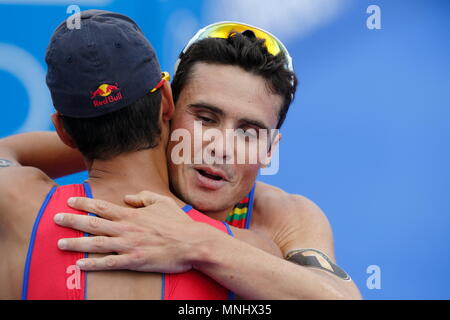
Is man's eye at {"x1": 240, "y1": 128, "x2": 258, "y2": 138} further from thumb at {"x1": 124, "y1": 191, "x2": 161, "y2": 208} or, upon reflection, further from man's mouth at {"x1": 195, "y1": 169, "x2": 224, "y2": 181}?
thumb at {"x1": 124, "y1": 191, "x2": 161, "y2": 208}

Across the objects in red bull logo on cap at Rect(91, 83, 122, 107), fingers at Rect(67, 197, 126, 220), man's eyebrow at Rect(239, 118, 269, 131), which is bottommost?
fingers at Rect(67, 197, 126, 220)

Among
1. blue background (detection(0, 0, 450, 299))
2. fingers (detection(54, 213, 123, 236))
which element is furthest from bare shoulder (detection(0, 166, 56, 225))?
blue background (detection(0, 0, 450, 299))

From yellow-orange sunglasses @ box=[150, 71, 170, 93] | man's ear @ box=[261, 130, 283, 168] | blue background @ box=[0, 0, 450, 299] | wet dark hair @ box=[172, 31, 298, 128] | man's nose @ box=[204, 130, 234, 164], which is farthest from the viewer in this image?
blue background @ box=[0, 0, 450, 299]

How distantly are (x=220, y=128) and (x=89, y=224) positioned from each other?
66 cm

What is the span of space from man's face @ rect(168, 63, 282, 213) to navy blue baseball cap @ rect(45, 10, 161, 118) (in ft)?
1.32

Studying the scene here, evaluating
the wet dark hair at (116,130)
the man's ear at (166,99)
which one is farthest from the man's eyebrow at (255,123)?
the wet dark hair at (116,130)

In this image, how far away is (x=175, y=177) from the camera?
78.8 inches

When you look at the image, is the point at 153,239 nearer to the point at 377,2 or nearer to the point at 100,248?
the point at 100,248

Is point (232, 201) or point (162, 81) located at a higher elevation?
point (162, 81)

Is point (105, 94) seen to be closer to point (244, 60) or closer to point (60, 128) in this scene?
point (60, 128)

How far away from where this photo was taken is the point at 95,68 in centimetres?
153

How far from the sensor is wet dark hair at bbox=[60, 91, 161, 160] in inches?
62.9

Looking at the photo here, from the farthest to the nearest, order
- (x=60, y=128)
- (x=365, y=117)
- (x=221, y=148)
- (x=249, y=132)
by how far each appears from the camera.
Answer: (x=365, y=117), (x=249, y=132), (x=221, y=148), (x=60, y=128)

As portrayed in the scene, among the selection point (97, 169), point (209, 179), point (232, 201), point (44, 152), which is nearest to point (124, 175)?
point (97, 169)
